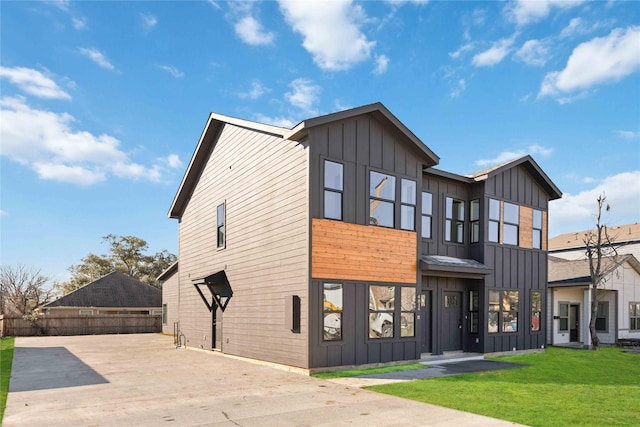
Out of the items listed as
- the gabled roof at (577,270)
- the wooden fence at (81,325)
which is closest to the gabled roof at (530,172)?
the gabled roof at (577,270)

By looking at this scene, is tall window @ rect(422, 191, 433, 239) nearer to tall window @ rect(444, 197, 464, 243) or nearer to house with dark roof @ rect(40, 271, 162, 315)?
tall window @ rect(444, 197, 464, 243)

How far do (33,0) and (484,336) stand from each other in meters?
15.4

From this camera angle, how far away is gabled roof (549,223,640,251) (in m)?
33.1

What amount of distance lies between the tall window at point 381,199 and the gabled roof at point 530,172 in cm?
414

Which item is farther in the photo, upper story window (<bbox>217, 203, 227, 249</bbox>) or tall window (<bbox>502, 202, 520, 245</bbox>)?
upper story window (<bbox>217, 203, 227, 249</bbox>)

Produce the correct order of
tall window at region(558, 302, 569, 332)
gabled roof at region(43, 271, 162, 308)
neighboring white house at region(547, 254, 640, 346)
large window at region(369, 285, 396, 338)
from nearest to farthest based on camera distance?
1. large window at region(369, 285, 396, 338)
2. neighboring white house at region(547, 254, 640, 346)
3. tall window at region(558, 302, 569, 332)
4. gabled roof at region(43, 271, 162, 308)

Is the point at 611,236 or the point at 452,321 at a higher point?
the point at 611,236

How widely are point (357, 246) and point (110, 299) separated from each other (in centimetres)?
2790

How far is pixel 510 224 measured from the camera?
16.9 metres

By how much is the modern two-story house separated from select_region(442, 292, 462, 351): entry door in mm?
53

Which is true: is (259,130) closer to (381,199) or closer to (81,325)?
(381,199)

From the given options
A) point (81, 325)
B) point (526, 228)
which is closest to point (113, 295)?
point (81, 325)

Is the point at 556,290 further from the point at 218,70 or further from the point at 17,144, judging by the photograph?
the point at 17,144

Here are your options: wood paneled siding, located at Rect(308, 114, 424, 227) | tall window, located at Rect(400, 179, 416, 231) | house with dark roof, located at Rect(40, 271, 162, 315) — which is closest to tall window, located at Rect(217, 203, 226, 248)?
wood paneled siding, located at Rect(308, 114, 424, 227)
